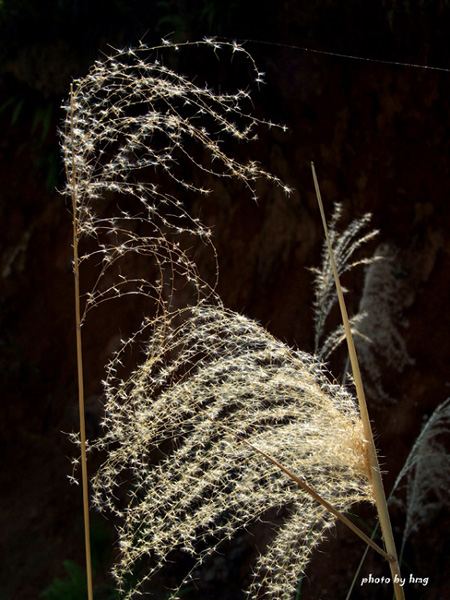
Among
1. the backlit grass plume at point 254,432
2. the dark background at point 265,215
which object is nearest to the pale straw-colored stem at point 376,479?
the backlit grass plume at point 254,432

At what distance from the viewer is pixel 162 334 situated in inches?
31.5

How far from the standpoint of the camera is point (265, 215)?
8.45 ft

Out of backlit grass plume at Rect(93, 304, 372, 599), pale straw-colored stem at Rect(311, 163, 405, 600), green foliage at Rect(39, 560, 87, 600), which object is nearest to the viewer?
pale straw-colored stem at Rect(311, 163, 405, 600)

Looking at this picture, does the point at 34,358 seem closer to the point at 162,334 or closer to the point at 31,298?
the point at 31,298

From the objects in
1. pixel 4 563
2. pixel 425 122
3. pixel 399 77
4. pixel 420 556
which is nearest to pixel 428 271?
pixel 425 122

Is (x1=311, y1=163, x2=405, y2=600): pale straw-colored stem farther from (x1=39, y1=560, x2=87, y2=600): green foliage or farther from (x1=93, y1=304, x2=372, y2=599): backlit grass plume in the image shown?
(x1=39, y1=560, x2=87, y2=600): green foliage

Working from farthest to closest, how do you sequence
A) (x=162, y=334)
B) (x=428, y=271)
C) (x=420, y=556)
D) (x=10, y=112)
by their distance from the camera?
(x=10, y=112) < (x=428, y=271) < (x=420, y=556) < (x=162, y=334)

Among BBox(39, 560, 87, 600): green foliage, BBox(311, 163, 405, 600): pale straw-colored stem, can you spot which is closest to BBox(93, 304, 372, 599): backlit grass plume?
BBox(311, 163, 405, 600): pale straw-colored stem

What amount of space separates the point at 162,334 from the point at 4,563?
2162 mm

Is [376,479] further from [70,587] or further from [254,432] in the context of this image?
[70,587]

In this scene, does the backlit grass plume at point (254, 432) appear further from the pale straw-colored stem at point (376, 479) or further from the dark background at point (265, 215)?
the dark background at point (265, 215)

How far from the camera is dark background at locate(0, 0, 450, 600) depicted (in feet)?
7.65

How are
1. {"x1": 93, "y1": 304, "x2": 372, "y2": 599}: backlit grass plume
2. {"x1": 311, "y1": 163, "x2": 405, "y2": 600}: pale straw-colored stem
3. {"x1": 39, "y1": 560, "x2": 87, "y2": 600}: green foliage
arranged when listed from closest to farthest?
{"x1": 311, "y1": 163, "x2": 405, "y2": 600}: pale straw-colored stem, {"x1": 93, "y1": 304, "x2": 372, "y2": 599}: backlit grass plume, {"x1": 39, "y1": 560, "x2": 87, "y2": 600}: green foliage

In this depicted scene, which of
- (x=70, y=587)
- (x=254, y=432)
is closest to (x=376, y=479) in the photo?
(x=254, y=432)
